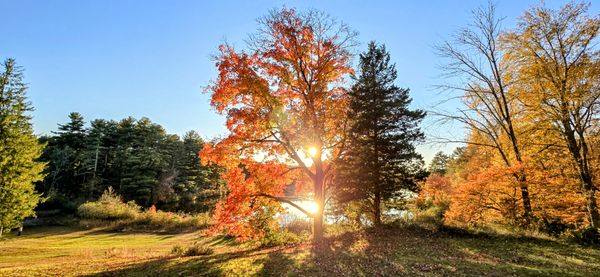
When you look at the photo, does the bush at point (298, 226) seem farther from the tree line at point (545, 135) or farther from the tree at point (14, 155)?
the tree at point (14, 155)

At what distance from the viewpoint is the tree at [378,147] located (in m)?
15.0

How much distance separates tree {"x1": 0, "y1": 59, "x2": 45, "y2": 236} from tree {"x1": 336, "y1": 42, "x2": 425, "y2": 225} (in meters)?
19.2

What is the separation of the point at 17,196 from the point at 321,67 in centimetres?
1961

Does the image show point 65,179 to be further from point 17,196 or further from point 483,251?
point 483,251

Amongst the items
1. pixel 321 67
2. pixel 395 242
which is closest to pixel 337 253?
pixel 395 242

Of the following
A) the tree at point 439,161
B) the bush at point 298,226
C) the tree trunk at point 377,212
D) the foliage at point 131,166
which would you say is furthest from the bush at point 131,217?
the tree at point 439,161

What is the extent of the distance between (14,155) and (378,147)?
21.4 metres

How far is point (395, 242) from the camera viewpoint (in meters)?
12.3

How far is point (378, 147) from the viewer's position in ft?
50.6

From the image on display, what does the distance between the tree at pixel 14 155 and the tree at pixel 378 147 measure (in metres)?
19.2

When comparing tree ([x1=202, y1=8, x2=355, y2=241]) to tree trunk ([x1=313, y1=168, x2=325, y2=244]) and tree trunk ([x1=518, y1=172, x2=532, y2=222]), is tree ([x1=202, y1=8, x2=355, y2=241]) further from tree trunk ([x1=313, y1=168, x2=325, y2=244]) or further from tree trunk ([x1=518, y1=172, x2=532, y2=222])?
tree trunk ([x1=518, y1=172, x2=532, y2=222])

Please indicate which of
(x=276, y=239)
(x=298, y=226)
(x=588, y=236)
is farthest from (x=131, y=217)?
(x=588, y=236)

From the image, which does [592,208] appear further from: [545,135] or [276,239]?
[276,239]

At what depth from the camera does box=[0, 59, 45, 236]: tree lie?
17.6 metres
